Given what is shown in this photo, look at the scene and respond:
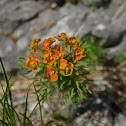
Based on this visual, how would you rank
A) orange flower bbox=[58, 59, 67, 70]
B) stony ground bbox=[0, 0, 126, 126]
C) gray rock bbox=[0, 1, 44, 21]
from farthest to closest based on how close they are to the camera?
gray rock bbox=[0, 1, 44, 21] → stony ground bbox=[0, 0, 126, 126] → orange flower bbox=[58, 59, 67, 70]

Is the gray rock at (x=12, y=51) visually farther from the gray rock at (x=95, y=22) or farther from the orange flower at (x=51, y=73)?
the orange flower at (x=51, y=73)

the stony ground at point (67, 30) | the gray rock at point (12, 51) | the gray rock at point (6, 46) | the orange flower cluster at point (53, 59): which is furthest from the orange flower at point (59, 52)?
the gray rock at point (6, 46)

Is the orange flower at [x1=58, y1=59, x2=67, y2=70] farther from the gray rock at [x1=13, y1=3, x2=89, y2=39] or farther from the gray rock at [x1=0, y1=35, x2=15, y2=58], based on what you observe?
the gray rock at [x1=0, y1=35, x2=15, y2=58]

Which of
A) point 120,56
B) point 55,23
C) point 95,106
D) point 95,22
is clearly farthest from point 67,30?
point 95,106

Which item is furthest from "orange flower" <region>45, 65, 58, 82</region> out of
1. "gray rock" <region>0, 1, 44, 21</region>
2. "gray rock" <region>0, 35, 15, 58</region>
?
"gray rock" <region>0, 1, 44, 21</region>

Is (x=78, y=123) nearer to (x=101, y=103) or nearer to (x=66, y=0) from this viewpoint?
(x=101, y=103)

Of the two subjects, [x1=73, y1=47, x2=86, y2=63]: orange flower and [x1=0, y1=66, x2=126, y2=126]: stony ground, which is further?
[x1=0, y1=66, x2=126, y2=126]: stony ground

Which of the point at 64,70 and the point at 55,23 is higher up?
the point at 55,23

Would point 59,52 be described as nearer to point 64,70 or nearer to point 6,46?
point 64,70

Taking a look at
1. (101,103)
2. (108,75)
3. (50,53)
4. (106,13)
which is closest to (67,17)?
(106,13)

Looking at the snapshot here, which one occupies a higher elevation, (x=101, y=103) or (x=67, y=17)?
(x=67, y=17)

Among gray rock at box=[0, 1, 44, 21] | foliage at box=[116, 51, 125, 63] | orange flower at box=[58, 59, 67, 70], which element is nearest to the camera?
orange flower at box=[58, 59, 67, 70]
